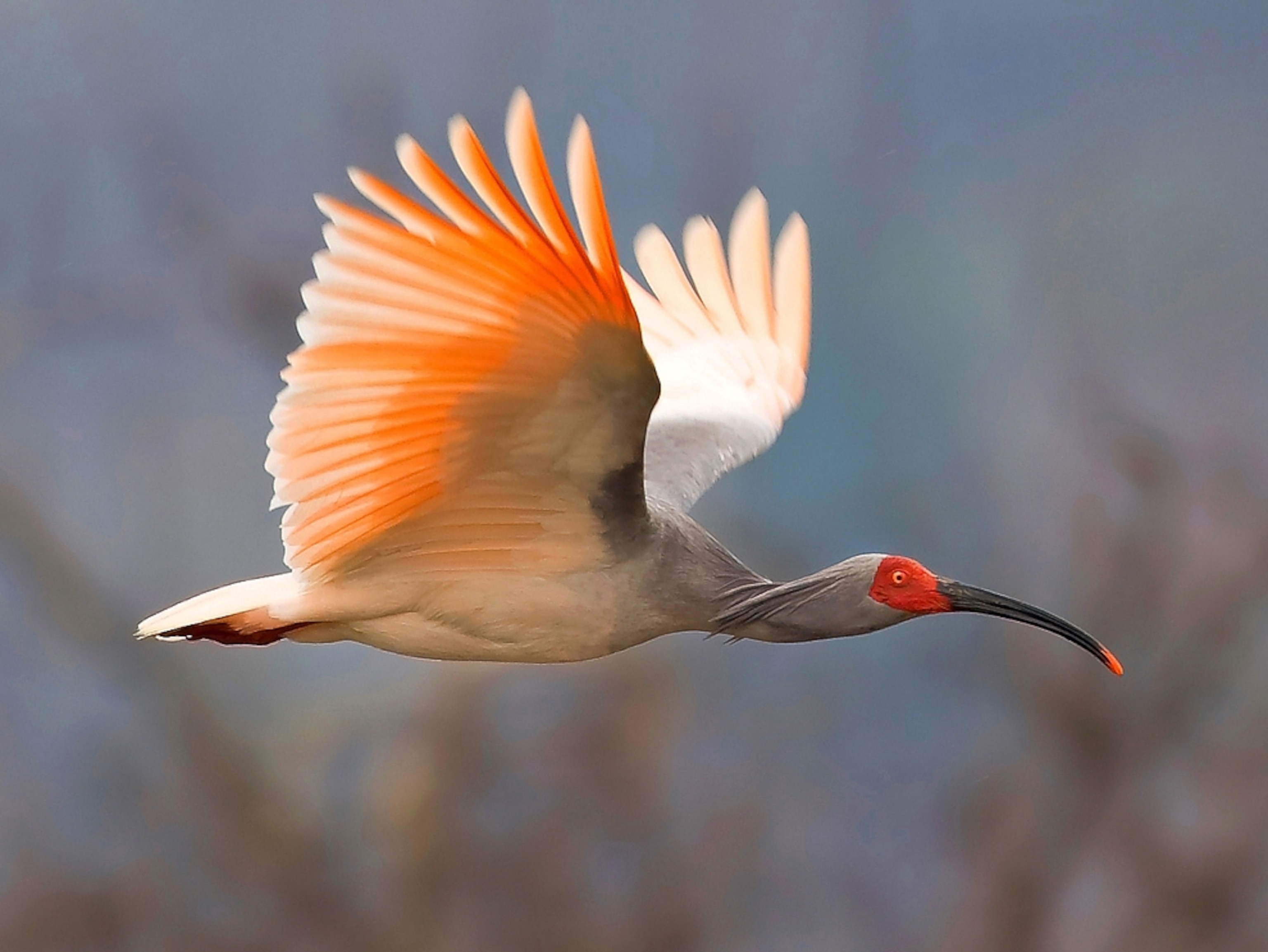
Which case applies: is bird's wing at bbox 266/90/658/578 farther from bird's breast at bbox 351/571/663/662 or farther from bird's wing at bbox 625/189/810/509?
bird's wing at bbox 625/189/810/509

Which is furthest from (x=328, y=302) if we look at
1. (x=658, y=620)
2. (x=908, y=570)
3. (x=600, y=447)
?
(x=908, y=570)

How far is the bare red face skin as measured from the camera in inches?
64.1

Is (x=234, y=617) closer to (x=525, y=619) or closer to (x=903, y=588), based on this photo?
(x=525, y=619)

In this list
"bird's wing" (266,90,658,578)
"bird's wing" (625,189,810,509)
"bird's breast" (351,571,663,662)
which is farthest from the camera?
"bird's wing" (625,189,810,509)

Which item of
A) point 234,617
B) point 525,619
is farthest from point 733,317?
point 234,617

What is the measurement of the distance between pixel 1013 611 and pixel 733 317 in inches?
25.4

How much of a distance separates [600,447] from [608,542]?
0.14 m

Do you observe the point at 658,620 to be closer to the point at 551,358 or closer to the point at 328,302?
the point at 551,358

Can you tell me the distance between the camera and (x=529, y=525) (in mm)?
1535

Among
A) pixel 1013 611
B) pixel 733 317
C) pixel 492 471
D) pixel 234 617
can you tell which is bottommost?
pixel 1013 611

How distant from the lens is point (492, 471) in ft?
4.86

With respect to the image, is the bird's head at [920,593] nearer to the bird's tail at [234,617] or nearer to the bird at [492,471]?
the bird at [492,471]

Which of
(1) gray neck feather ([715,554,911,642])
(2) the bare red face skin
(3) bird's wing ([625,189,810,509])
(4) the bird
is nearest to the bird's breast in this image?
(4) the bird

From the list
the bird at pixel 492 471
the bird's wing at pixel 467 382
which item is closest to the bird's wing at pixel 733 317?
the bird at pixel 492 471
